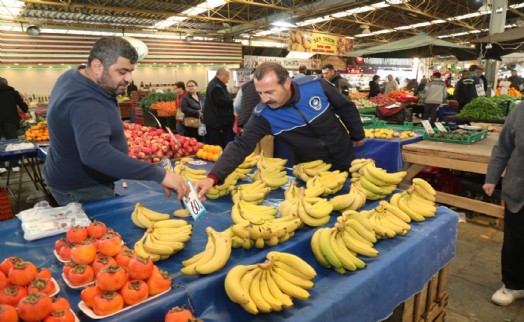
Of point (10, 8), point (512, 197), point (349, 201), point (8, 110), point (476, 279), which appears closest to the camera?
point (349, 201)

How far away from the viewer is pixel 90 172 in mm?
2623

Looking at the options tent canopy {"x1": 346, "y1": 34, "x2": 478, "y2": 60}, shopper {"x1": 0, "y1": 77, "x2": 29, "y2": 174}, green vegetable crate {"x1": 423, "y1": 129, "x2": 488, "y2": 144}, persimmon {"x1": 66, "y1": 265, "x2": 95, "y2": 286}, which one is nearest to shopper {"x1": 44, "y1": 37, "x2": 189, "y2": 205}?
persimmon {"x1": 66, "y1": 265, "x2": 95, "y2": 286}

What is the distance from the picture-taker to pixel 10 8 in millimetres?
12773

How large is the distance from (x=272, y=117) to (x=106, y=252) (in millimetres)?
1992

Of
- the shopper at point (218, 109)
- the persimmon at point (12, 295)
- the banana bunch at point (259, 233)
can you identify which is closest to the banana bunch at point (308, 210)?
the banana bunch at point (259, 233)

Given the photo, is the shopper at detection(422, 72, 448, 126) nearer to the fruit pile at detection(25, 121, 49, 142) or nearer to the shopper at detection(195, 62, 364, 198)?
the shopper at detection(195, 62, 364, 198)

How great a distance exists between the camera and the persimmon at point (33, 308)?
3.70 feet

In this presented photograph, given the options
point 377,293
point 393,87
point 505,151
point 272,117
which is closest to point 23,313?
point 377,293

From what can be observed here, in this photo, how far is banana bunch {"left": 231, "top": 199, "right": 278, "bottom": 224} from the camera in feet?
6.91

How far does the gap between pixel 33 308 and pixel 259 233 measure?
102 cm

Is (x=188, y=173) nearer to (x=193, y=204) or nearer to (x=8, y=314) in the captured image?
(x=193, y=204)

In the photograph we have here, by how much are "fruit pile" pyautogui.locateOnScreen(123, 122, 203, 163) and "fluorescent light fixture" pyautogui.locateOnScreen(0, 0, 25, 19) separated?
34.3ft

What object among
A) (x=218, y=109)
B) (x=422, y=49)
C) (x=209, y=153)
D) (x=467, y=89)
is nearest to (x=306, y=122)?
(x=209, y=153)

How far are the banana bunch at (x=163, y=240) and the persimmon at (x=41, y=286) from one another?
0.40 metres
